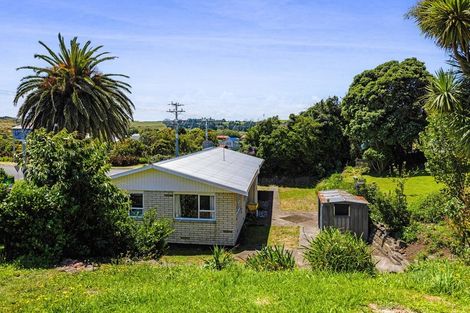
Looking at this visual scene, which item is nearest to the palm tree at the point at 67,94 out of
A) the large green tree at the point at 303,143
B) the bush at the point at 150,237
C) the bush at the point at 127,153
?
the bush at the point at 150,237

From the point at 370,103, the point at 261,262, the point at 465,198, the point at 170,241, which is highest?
the point at 370,103

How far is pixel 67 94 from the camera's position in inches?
752

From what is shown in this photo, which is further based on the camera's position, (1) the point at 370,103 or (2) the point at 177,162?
(1) the point at 370,103

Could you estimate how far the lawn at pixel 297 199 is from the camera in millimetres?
26531

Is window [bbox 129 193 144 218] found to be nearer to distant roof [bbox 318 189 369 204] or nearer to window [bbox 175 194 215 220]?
window [bbox 175 194 215 220]

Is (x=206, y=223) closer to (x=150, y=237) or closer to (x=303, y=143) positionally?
(x=150, y=237)

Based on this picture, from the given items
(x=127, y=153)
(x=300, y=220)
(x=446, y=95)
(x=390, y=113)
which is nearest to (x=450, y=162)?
(x=446, y=95)

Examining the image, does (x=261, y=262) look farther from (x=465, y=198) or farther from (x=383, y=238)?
(x=383, y=238)

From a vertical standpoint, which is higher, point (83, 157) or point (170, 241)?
point (83, 157)

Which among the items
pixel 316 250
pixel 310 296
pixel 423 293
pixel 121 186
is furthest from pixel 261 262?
pixel 121 186

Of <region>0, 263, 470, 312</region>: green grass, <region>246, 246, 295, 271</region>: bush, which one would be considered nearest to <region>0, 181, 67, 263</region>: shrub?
<region>0, 263, 470, 312</region>: green grass

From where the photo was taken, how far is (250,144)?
39938mm

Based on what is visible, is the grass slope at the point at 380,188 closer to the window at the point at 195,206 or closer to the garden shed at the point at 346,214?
the garden shed at the point at 346,214

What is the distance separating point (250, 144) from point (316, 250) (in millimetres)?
30876
